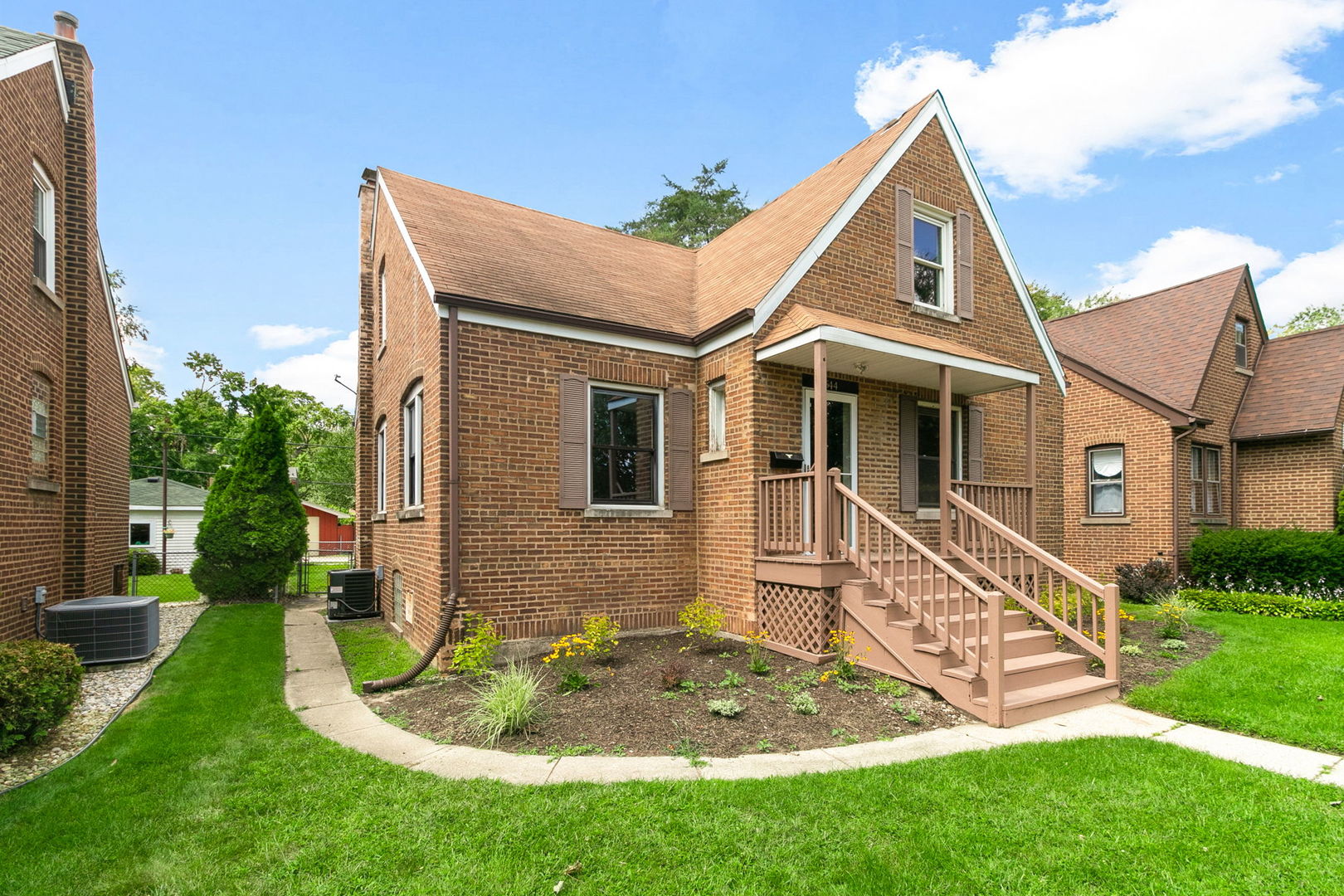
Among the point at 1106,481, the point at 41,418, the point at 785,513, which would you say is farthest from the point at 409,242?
the point at 1106,481

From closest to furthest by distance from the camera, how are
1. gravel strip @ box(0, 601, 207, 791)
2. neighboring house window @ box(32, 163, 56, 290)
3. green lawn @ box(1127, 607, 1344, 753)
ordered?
1. gravel strip @ box(0, 601, 207, 791)
2. green lawn @ box(1127, 607, 1344, 753)
3. neighboring house window @ box(32, 163, 56, 290)

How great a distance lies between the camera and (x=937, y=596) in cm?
750

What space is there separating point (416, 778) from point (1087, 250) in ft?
125

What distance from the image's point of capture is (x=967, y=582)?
19.5 ft

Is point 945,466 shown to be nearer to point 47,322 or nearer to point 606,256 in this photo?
point 606,256

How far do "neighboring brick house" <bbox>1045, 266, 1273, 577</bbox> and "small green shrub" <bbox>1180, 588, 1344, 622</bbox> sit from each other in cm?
125

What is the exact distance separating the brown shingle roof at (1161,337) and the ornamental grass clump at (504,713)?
14.8 metres

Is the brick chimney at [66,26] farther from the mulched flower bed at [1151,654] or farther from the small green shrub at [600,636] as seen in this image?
the mulched flower bed at [1151,654]

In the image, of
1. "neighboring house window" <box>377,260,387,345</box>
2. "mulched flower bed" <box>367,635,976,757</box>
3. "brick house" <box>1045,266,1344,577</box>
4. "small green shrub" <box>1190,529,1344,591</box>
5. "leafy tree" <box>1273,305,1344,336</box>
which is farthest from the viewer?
"leafy tree" <box>1273,305,1344,336</box>

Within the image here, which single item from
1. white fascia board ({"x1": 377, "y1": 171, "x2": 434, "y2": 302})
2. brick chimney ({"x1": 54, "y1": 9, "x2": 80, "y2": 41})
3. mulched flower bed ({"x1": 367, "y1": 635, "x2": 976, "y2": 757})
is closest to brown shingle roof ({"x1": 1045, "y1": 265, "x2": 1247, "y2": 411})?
mulched flower bed ({"x1": 367, "y1": 635, "x2": 976, "y2": 757})

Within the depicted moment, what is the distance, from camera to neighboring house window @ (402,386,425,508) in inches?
342

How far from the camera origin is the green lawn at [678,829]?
10.2 feet

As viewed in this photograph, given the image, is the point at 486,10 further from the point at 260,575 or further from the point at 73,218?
the point at 260,575

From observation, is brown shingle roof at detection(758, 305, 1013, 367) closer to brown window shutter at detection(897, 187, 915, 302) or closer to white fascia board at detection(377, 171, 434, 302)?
brown window shutter at detection(897, 187, 915, 302)
